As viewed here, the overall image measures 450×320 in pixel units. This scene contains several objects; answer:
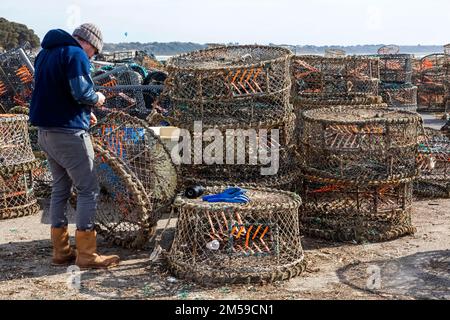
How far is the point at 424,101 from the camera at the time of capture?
1484cm

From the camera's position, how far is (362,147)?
5.22m

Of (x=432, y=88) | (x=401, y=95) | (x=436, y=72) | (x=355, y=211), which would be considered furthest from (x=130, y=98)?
(x=436, y=72)

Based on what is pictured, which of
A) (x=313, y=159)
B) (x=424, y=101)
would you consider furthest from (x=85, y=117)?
(x=424, y=101)

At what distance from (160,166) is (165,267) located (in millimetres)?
1060

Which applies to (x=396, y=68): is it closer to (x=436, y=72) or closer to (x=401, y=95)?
(x=401, y=95)

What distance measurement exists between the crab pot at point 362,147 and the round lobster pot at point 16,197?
2623 millimetres

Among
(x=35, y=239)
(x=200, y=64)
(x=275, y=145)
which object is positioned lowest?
(x=35, y=239)

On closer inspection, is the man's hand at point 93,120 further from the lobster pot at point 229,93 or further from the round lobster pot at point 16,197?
the round lobster pot at point 16,197

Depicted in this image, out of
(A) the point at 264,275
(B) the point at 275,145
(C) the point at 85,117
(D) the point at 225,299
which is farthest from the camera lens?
(B) the point at 275,145

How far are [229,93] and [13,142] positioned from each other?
2.25 meters

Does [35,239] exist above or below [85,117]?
below

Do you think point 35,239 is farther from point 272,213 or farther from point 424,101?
point 424,101

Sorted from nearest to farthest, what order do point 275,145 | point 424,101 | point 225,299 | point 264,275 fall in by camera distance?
point 225,299 < point 264,275 < point 275,145 < point 424,101

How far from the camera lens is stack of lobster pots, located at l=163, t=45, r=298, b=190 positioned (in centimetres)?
533
